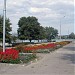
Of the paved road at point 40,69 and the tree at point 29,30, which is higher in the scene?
the tree at point 29,30

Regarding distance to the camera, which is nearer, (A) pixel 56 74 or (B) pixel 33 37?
(A) pixel 56 74

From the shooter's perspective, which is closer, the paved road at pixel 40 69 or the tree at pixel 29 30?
the paved road at pixel 40 69

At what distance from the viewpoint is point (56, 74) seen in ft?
37.8

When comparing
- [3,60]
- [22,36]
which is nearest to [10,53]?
[3,60]

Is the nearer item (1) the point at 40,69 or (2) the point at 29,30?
(1) the point at 40,69

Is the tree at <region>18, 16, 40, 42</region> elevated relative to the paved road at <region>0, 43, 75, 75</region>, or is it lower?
elevated

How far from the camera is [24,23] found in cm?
7019

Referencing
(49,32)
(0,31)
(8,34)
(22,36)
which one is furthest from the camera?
(49,32)

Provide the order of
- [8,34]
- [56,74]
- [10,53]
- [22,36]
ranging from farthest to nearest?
[22,36] → [8,34] → [10,53] → [56,74]

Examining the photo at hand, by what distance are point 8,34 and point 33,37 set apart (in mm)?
24103

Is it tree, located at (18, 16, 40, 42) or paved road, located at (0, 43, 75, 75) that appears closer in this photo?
paved road, located at (0, 43, 75, 75)

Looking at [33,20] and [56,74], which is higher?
[33,20]

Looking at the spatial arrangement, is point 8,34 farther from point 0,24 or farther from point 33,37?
point 33,37

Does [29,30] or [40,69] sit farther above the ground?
[29,30]
